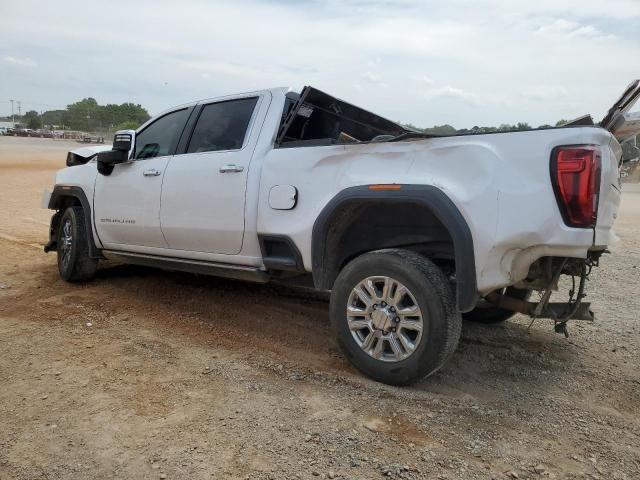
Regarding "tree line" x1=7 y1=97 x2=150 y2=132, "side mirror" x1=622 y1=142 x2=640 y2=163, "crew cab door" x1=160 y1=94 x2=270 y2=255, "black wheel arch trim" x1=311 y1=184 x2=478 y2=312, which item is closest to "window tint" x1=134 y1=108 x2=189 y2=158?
"crew cab door" x1=160 y1=94 x2=270 y2=255

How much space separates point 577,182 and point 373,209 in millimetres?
1384

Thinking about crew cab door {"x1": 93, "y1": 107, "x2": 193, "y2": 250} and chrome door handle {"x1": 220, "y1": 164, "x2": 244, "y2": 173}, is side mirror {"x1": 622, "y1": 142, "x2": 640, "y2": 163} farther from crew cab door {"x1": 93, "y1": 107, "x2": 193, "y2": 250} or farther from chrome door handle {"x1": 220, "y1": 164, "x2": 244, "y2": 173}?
crew cab door {"x1": 93, "y1": 107, "x2": 193, "y2": 250}

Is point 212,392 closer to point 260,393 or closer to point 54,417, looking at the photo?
point 260,393

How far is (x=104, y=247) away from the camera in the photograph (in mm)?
5875

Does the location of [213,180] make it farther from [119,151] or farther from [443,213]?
[443,213]

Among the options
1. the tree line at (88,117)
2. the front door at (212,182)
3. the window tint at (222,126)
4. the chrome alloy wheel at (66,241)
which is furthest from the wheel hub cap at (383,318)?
the tree line at (88,117)

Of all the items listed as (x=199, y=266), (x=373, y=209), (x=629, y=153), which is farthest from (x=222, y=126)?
(x=629, y=153)

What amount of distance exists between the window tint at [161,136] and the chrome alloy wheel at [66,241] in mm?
1292

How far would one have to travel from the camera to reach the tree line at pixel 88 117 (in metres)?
88.9

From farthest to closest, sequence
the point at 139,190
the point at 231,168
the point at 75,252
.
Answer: the point at 75,252 < the point at 139,190 < the point at 231,168

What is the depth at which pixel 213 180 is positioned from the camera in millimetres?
4598

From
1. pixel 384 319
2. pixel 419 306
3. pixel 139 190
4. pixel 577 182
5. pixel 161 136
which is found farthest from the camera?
pixel 161 136

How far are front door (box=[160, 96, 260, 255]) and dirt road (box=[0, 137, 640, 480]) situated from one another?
769mm

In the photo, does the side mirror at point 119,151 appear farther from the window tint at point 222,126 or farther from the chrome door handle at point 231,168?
the chrome door handle at point 231,168
